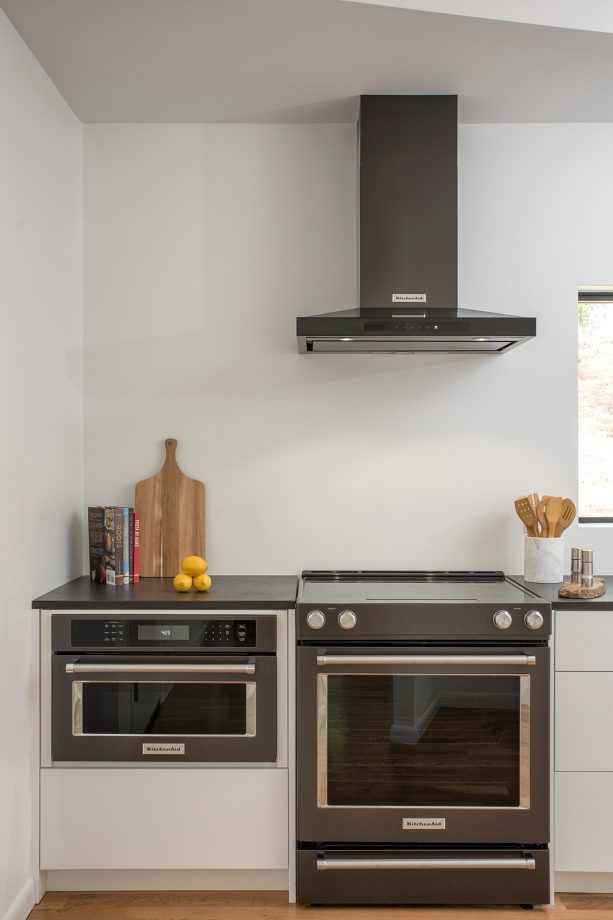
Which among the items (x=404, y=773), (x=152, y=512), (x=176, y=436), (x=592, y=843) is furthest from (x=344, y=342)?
(x=592, y=843)

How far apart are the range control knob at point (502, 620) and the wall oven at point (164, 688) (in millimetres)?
687

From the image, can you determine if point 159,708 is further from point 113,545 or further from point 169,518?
point 169,518

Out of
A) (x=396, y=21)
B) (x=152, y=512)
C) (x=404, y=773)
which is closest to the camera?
(x=396, y=21)

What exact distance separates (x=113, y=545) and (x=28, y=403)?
0.63 metres

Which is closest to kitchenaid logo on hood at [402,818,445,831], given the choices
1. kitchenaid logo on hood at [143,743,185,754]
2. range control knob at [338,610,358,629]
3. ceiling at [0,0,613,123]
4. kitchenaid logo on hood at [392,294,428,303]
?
range control knob at [338,610,358,629]

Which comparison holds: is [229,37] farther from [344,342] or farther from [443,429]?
[443,429]

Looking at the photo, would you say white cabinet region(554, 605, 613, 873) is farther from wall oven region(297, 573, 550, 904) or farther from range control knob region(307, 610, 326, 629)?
range control knob region(307, 610, 326, 629)

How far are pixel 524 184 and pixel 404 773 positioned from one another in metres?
2.18

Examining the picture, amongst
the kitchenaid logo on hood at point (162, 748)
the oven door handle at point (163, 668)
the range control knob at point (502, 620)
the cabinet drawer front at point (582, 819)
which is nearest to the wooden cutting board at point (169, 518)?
the oven door handle at point (163, 668)

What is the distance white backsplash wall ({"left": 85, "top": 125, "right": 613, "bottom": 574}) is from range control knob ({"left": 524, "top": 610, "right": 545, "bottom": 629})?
60 centimetres

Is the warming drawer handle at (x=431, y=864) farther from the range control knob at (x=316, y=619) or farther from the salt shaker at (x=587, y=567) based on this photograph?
the salt shaker at (x=587, y=567)

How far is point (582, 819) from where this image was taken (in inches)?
93.3

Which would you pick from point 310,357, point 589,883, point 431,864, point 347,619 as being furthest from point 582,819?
point 310,357

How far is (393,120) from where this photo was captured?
2654mm
